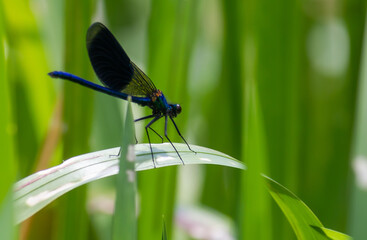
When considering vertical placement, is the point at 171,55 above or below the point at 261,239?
above

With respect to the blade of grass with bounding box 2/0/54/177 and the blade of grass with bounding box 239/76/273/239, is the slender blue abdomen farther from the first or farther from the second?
the blade of grass with bounding box 239/76/273/239

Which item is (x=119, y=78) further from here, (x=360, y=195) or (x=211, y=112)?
(x=360, y=195)

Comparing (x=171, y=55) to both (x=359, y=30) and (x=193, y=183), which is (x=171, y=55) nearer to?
(x=359, y=30)

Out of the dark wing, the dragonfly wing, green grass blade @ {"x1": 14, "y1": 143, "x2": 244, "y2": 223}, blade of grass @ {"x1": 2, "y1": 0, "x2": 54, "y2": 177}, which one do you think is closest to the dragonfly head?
the dark wing

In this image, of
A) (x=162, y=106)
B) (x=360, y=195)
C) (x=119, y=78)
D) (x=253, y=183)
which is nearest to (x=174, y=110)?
(x=162, y=106)

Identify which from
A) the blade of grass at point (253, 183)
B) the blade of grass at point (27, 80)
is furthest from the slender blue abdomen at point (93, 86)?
the blade of grass at point (253, 183)

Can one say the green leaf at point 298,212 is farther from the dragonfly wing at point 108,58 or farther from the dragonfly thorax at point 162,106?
the dragonfly wing at point 108,58

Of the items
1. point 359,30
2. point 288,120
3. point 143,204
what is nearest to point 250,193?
point 143,204
